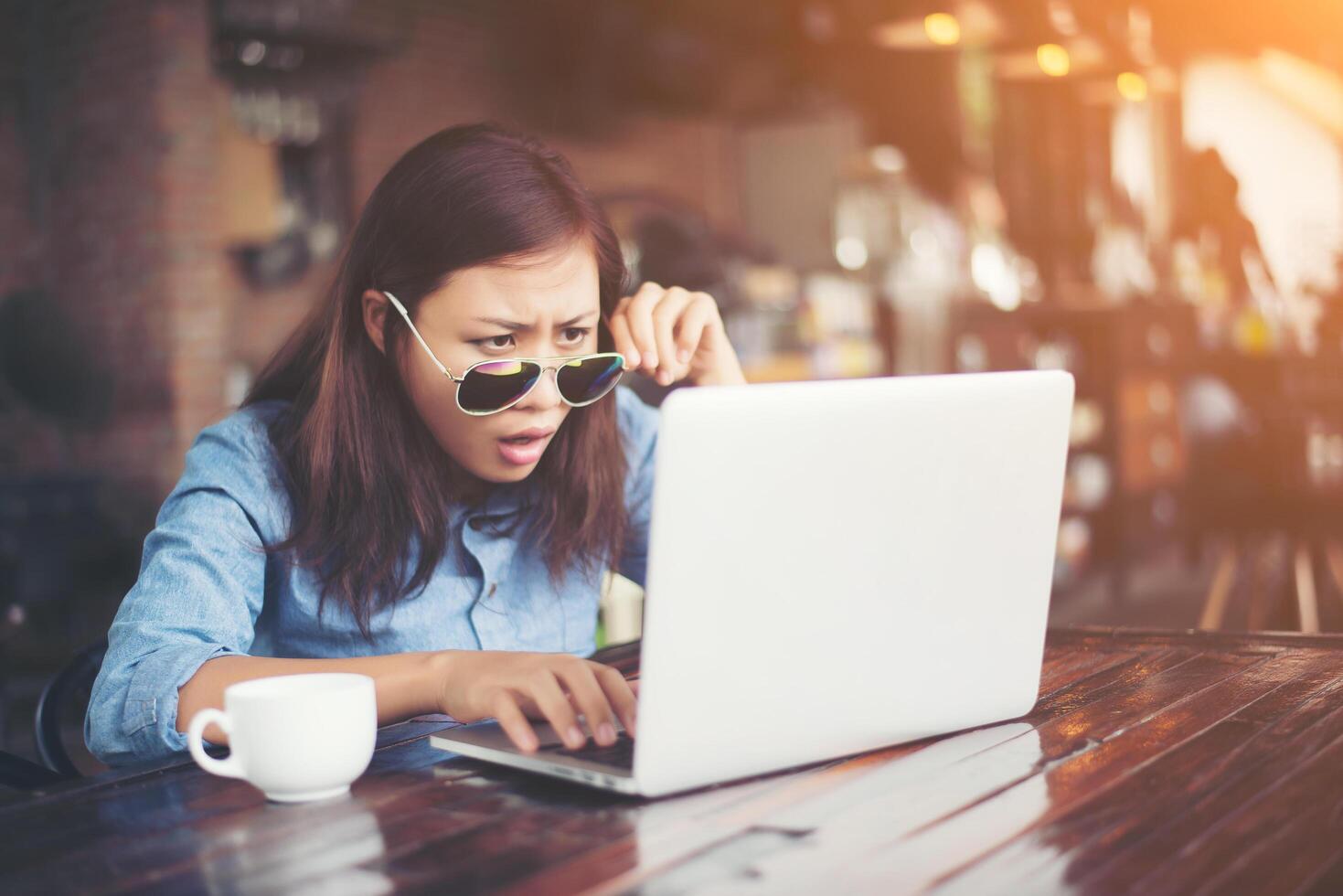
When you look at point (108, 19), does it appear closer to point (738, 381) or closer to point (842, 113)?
point (738, 381)

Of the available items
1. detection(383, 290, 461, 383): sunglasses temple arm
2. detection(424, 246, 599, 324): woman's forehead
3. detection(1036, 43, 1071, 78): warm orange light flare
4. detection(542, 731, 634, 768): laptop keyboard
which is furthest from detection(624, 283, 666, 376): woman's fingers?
detection(1036, 43, 1071, 78): warm orange light flare

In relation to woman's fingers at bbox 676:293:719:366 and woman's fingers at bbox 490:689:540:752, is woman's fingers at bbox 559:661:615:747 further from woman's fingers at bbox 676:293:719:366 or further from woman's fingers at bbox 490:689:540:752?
woman's fingers at bbox 676:293:719:366

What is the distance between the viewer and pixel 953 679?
1006mm

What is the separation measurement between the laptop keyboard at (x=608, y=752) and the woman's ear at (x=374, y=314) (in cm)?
73

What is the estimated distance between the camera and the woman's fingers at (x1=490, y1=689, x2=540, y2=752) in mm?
946

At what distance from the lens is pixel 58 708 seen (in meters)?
1.41

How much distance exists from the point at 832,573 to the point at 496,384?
590 millimetres

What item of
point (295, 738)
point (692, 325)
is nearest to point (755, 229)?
point (692, 325)

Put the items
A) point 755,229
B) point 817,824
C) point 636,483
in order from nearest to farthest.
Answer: point 817,824 → point 636,483 → point 755,229

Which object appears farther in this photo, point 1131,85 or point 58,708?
point 1131,85

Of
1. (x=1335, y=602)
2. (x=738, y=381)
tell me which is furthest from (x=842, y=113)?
(x=738, y=381)

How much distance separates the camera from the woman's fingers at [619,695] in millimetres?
960

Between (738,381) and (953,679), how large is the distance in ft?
2.82

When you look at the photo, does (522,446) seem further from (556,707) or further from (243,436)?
(556,707)
